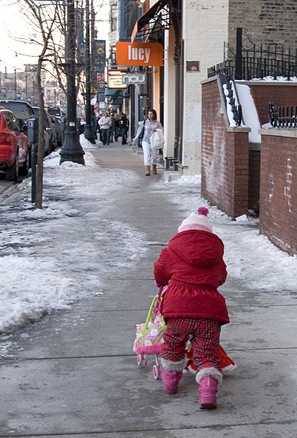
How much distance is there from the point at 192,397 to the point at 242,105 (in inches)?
341

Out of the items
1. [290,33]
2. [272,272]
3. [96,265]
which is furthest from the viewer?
[290,33]

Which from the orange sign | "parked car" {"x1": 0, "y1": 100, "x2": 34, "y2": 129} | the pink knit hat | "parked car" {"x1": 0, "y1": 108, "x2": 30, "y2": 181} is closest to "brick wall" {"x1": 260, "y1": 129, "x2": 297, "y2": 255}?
the pink knit hat

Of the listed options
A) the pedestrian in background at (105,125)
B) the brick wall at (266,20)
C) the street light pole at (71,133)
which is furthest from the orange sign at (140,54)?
the pedestrian in background at (105,125)

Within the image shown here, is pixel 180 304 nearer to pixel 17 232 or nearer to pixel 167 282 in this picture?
pixel 167 282

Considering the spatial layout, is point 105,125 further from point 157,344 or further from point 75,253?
point 157,344

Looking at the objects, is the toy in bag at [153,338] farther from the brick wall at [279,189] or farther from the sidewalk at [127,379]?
the brick wall at [279,189]

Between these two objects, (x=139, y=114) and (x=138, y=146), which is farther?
(x=139, y=114)

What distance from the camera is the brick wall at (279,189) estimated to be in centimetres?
858

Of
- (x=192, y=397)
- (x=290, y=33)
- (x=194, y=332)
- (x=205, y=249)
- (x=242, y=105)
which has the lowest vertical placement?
(x=192, y=397)

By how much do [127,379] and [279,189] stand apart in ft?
15.3

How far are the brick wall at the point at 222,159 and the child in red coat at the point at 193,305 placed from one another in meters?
6.84

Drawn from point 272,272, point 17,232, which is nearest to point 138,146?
point 17,232

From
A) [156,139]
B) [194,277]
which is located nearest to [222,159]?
[156,139]

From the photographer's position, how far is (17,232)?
1068cm
